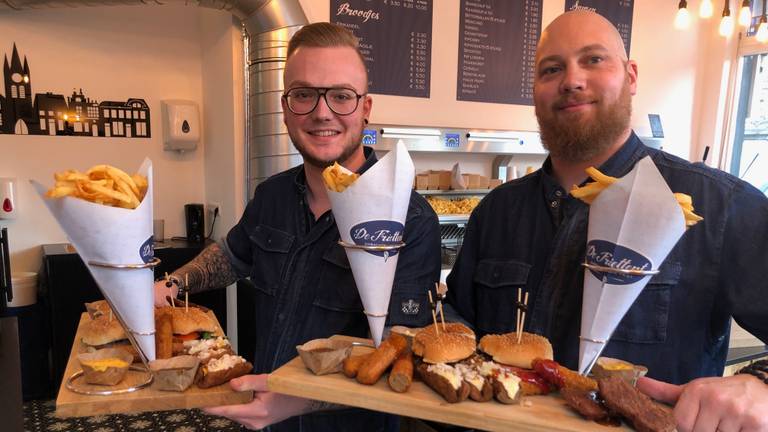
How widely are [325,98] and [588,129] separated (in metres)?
0.76

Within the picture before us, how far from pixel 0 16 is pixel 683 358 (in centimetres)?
504

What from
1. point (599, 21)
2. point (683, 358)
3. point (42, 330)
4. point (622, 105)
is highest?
point (599, 21)

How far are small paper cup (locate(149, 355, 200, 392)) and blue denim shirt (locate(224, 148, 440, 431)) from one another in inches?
13.7

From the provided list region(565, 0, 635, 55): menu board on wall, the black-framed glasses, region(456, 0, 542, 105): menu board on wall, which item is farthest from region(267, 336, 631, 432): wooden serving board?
region(565, 0, 635, 55): menu board on wall

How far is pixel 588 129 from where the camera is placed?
4.49 feet

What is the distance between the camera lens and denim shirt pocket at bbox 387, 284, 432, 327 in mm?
1455

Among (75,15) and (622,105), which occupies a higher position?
(75,15)

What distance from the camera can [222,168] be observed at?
419cm

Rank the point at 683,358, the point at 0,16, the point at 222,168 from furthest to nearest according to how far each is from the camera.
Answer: the point at 222,168 → the point at 0,16 → the point at 683,358

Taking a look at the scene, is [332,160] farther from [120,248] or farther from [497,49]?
[497,49]

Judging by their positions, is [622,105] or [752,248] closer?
[752,248]

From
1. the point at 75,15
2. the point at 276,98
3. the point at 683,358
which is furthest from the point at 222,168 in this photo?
the point at 683,358

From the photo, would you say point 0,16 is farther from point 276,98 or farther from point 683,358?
point 683,358

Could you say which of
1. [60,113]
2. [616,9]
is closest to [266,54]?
[60,113]
